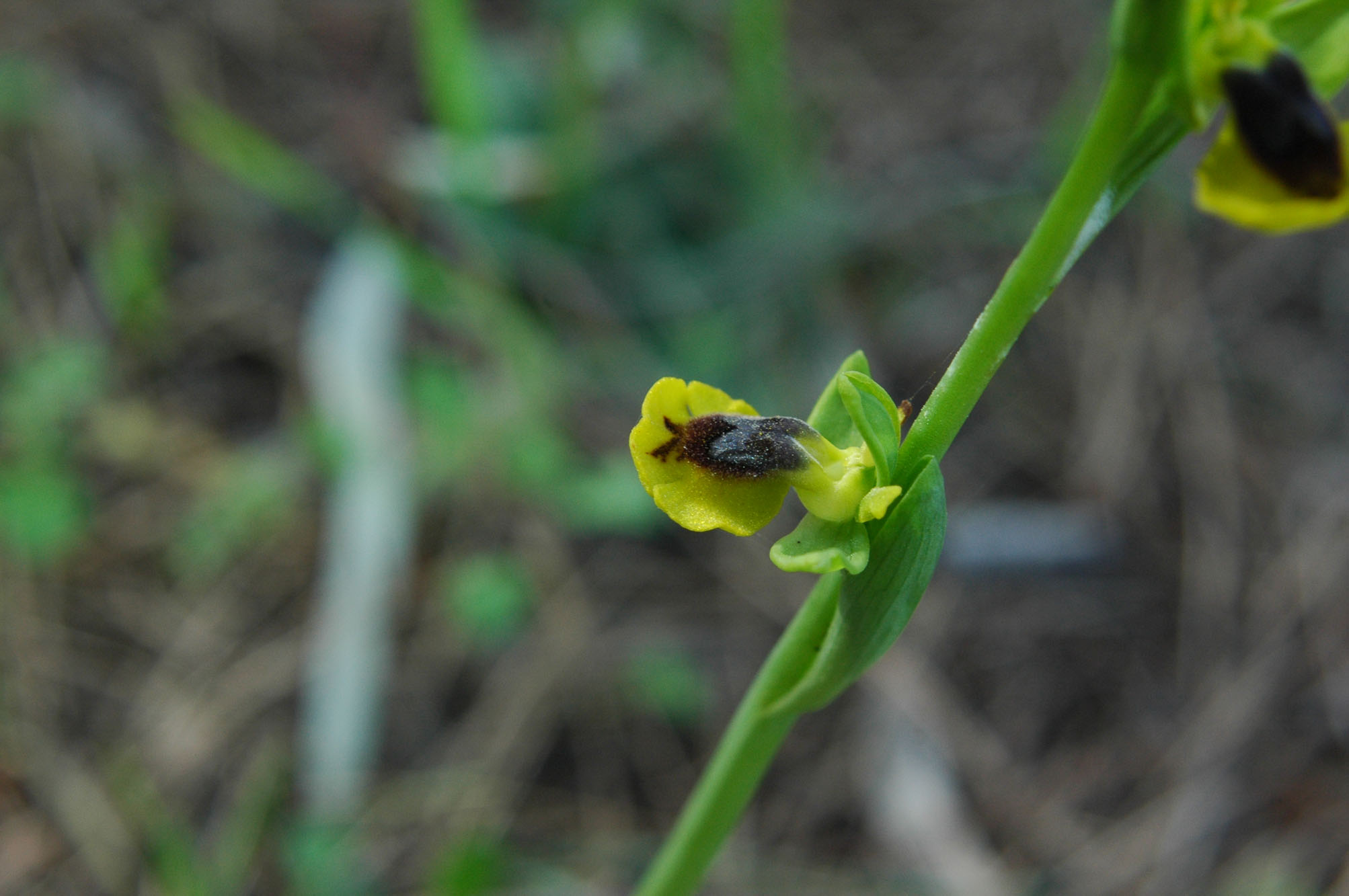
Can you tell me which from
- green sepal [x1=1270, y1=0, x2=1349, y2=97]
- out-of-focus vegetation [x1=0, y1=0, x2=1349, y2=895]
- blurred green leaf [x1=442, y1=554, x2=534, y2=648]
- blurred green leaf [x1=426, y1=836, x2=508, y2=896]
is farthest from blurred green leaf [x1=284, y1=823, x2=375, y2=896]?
green sepal [x1=1270, y1=0, x2=1349, y2=97]

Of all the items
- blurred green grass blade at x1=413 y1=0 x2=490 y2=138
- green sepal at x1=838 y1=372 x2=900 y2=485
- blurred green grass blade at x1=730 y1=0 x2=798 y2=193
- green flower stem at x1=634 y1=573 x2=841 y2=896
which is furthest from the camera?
blurred green grass blade at x1=730 y1=0 x2=798 y2=193

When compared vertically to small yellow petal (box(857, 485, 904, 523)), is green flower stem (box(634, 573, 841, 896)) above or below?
below

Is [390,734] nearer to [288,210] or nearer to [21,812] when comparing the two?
[21,812]

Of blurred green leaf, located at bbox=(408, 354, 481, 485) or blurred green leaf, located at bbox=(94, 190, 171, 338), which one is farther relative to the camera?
blurred green leaf, located at bbox=(94, 190, 171, 338)

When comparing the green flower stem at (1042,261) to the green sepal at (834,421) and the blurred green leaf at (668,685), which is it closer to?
the green sepal at (834,421)

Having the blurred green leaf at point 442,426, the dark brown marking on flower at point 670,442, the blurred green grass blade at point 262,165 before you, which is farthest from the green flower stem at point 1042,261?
the blurred green grass blade at point 262,165

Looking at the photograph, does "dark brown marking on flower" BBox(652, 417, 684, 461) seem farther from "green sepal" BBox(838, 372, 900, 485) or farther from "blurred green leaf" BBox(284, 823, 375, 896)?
"blurred green leaf" BBox(284, 823, 375, 896)

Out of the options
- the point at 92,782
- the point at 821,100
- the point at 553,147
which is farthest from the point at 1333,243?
the point at 92,782
